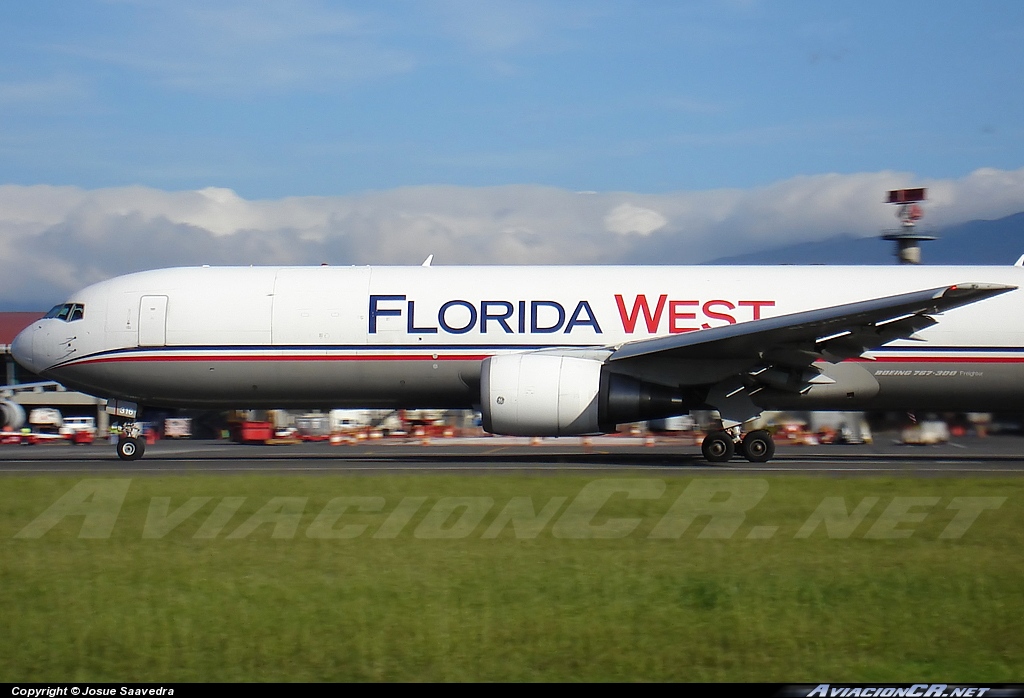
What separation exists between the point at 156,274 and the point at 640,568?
52.6 ft

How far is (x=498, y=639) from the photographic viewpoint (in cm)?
574

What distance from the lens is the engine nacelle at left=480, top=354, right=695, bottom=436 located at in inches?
689

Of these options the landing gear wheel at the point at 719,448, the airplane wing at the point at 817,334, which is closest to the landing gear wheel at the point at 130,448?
the airplane wing at the point at 817,334

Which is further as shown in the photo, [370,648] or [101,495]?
[101,495]

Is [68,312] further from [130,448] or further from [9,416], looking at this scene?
[9,416]

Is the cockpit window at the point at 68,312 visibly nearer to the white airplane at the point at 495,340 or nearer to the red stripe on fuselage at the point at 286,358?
the white airplane at the point at 495,340

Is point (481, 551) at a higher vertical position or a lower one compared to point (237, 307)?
lower

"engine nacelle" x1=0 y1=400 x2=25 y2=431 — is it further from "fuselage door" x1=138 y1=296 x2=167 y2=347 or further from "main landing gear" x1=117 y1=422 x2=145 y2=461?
"fuselage door" x1=138 y1=296 x2=167 y2=347

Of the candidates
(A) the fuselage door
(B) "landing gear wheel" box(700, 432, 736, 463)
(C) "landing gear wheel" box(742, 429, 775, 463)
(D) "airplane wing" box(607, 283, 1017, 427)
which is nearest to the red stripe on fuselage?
(A) the fuselage door

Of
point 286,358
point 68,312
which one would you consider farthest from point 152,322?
point 286,358

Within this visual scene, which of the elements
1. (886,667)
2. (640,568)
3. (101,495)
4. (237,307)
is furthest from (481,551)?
(237,307)

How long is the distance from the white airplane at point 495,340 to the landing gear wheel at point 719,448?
0.09 feet
